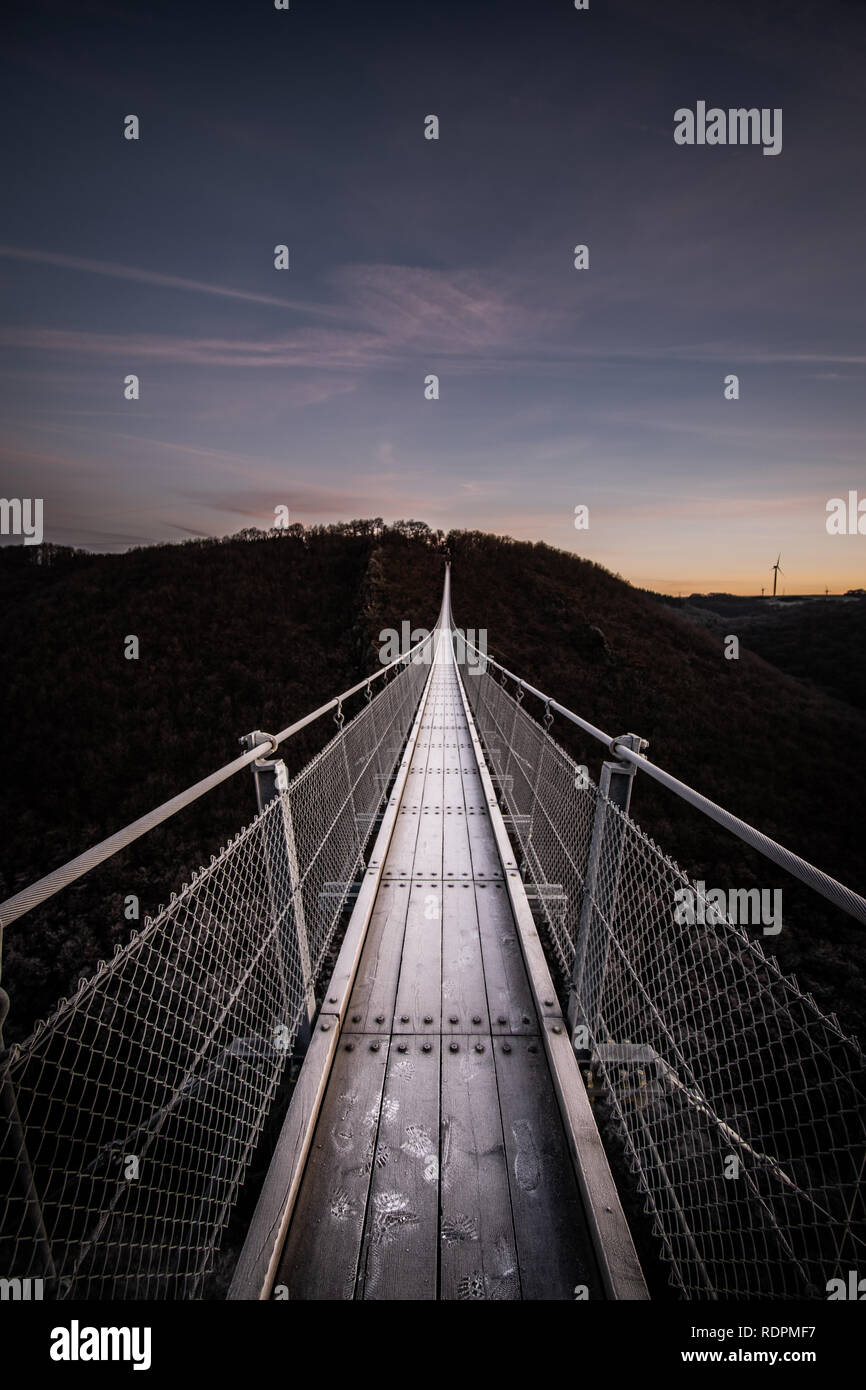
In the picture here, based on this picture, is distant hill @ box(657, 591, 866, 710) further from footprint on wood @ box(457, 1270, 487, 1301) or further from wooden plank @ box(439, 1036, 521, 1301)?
footprint on wood @ box(457, 1270, 487, 1301)

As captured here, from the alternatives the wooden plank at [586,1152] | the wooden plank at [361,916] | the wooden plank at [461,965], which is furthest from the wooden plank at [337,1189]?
the wooden plank at [586,1152]

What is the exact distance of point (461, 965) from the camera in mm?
3156

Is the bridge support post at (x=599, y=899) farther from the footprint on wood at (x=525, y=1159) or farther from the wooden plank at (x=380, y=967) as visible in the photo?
the wooden plank at (x=380, y=967)

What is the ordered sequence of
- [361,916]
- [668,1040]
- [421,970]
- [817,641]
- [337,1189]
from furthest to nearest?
[817,641], [361,916], [421,970], [668,1040], [337,1189]

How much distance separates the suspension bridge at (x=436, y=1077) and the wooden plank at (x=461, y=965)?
0.01 m

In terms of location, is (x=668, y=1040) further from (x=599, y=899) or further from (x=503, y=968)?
(x=503, y=968)

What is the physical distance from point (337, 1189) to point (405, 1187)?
0.85 feet

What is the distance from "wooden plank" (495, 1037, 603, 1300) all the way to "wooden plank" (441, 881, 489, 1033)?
0.77 ft

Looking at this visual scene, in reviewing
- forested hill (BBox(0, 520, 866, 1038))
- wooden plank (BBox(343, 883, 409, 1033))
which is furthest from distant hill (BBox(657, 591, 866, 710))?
wooden plank (BBox(343, 883, 409, 1033))

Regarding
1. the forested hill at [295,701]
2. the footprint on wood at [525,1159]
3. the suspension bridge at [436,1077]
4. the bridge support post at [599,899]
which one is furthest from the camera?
the forested hill at [295,701]

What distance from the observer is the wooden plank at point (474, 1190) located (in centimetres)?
179

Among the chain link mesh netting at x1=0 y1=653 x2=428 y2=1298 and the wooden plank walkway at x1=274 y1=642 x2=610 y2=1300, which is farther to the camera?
the wooden plank walkway at x1=274 y1=642 x2=610 y2=1300

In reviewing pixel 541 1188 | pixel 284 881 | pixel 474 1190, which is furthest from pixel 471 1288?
pixel 284 881

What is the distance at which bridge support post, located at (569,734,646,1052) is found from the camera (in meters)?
2.33
